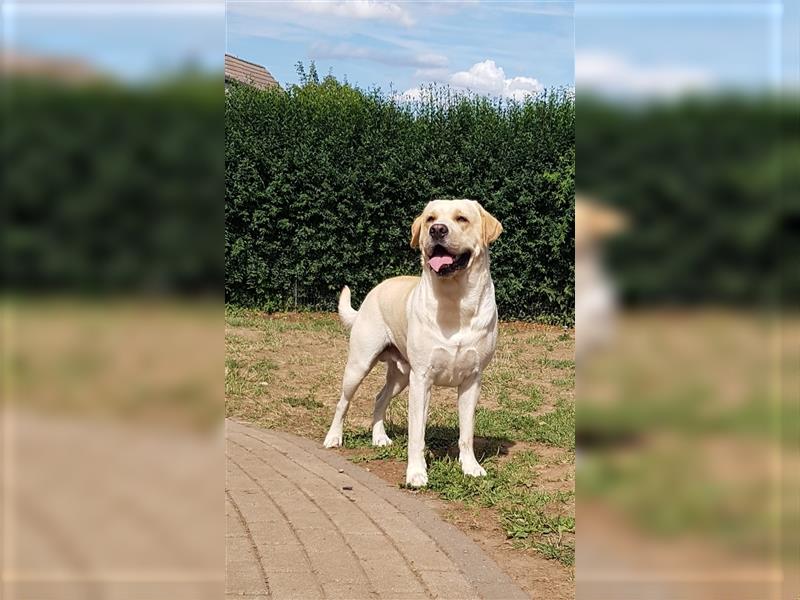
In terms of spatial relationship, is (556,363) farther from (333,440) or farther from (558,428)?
(333,440)

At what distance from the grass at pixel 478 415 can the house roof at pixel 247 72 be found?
5863 mm

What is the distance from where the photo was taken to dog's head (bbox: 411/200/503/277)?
15.3ft

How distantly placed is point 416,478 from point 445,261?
1.39m

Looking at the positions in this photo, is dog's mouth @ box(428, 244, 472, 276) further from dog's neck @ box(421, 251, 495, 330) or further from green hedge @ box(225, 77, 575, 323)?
green hedge @ box(225, 77, 575, 323)

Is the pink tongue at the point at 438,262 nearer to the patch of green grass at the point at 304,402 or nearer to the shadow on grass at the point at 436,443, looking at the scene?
the shadow on grass at the point at 436,443

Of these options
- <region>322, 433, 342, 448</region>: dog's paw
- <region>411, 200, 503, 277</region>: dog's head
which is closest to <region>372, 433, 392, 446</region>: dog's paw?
<region>322, 433, 342, 448</region>: dog's paw

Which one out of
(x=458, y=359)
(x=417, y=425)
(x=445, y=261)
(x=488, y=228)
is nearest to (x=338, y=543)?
(x=417, y=425)

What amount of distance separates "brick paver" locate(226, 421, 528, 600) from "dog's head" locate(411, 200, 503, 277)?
141 centimetres
